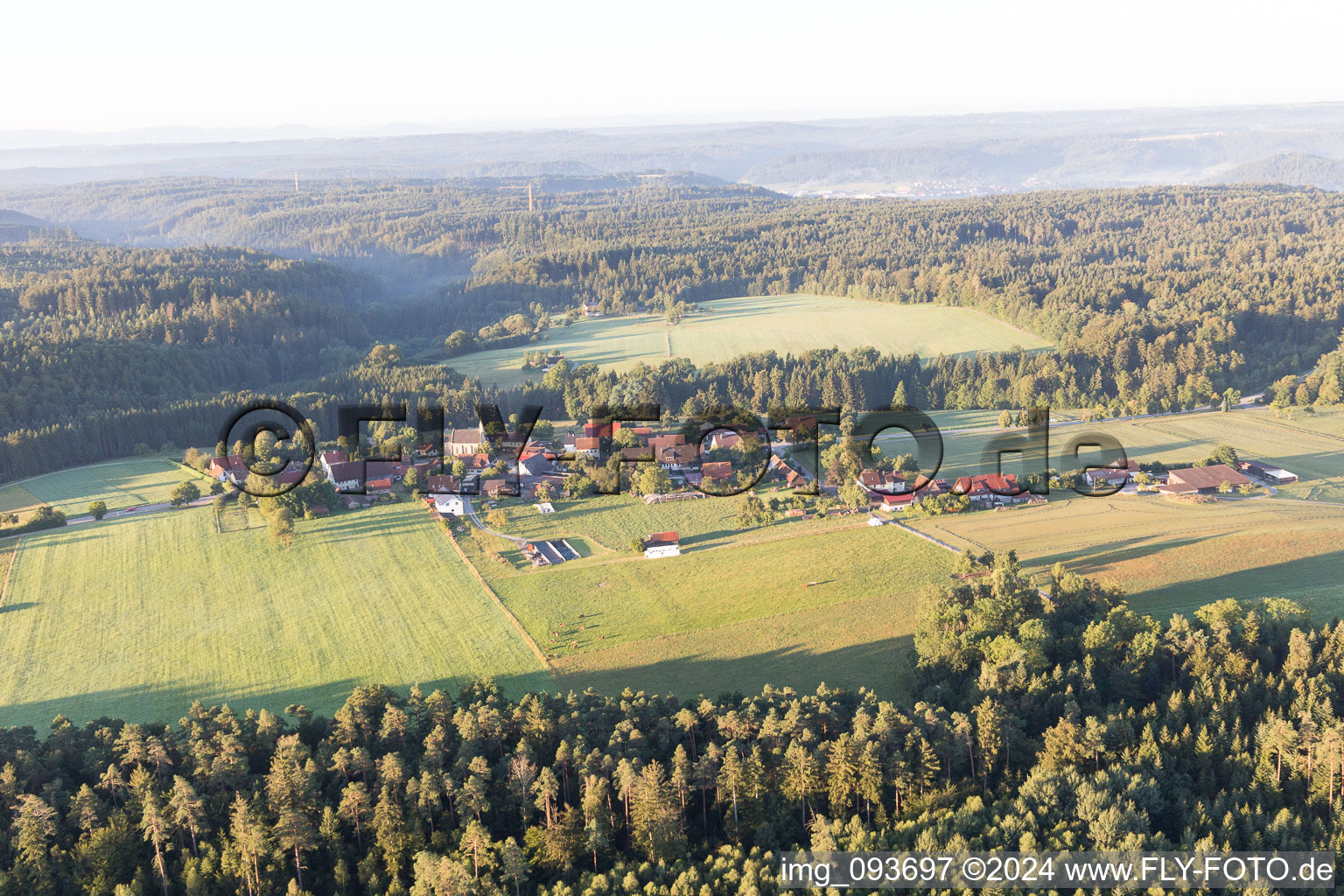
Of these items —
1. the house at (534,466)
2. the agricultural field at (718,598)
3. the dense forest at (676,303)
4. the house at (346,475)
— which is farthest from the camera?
the dense forest at (676,303)

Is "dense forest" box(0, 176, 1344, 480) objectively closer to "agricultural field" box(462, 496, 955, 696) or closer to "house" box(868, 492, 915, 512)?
"house" box(868, 492, 915, 512)

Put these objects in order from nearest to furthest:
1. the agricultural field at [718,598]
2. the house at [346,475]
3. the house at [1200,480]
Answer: the agricultural field at [718,598] → the house at [1200,480] → the house at [346,475]

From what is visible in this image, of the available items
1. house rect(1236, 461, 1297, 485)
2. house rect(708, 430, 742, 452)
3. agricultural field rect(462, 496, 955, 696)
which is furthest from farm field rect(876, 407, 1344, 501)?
agricultural field rect(462, 496, 955, 696)

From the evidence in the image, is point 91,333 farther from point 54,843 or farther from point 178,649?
point 54,843

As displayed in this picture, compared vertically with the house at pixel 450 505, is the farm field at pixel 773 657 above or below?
below

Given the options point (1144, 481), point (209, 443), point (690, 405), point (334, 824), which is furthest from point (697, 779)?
point (209, 443)

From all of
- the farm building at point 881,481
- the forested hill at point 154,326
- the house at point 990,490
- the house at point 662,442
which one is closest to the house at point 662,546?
the house at point 662,442

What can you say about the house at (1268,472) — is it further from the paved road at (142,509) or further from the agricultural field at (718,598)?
the paved road at (142,509)
